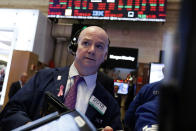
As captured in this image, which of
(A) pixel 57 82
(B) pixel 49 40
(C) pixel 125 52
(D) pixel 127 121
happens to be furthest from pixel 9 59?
(A) pixel 57 82

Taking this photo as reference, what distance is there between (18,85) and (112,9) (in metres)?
2.92

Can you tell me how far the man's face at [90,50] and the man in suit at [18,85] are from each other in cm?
420

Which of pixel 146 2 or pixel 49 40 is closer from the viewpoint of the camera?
pixel 146 2

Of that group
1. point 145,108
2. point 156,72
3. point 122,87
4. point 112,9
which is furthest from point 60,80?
point 112,9

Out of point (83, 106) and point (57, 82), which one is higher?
point (57, 82)

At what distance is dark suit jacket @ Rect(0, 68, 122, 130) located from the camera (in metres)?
1.00

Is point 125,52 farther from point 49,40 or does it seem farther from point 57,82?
point 57,82

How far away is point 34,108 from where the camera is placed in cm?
106

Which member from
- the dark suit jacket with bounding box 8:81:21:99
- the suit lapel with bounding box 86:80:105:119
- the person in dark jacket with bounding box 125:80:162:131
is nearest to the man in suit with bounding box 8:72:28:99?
the dark suit jacket with bounding box 8:81:21:99

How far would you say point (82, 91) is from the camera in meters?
1.12

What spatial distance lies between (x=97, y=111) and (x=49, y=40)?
19.0ft

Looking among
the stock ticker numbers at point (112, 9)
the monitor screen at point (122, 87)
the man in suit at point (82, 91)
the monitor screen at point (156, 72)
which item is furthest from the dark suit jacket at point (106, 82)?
the stock ticker numbers at point (112, 9)

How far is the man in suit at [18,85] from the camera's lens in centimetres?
494

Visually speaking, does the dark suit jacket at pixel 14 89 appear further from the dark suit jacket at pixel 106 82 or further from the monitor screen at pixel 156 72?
the dark suit jacket at pixel 106 82
